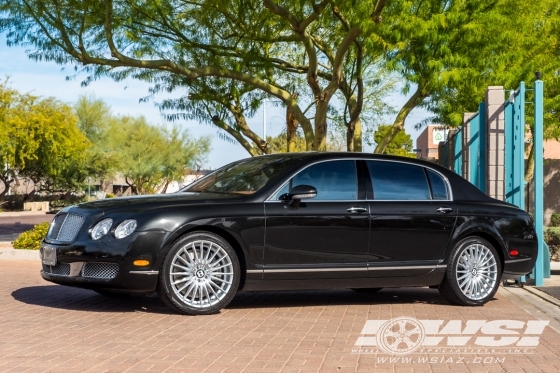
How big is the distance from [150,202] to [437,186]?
318cm

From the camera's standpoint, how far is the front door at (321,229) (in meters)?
9.19

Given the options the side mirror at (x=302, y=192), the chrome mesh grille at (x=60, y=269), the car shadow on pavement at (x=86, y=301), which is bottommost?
the car shadow on pavement at (x=86, y=301)

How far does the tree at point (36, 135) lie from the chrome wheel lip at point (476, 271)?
50243 millimetres

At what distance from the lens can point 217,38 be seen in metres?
22.9

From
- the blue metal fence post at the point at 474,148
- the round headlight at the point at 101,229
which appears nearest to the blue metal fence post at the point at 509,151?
the blue metal fence post at the point at 474,148

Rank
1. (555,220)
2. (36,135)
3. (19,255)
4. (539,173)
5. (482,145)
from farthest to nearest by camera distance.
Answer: (36,135)
(555,220)
(19,255)
(482,145)
(539,173)

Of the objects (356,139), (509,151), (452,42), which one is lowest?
(509,151)

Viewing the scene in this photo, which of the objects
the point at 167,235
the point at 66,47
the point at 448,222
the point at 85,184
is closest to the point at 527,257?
the point at 448,222

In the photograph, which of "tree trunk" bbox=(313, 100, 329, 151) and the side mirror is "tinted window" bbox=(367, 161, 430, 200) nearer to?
the side mirror

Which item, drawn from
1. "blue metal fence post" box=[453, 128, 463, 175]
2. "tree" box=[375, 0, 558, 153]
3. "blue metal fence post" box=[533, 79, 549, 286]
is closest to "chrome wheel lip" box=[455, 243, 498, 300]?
"blue metal fence post" box=[533, 79, 549, 286]

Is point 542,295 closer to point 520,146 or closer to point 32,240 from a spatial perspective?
point 520,146

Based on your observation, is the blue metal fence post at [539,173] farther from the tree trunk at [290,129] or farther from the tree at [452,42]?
the tree trunk at [290,129]

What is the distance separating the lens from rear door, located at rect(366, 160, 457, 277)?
381 inches

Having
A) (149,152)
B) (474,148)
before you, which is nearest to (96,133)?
(149,152)
